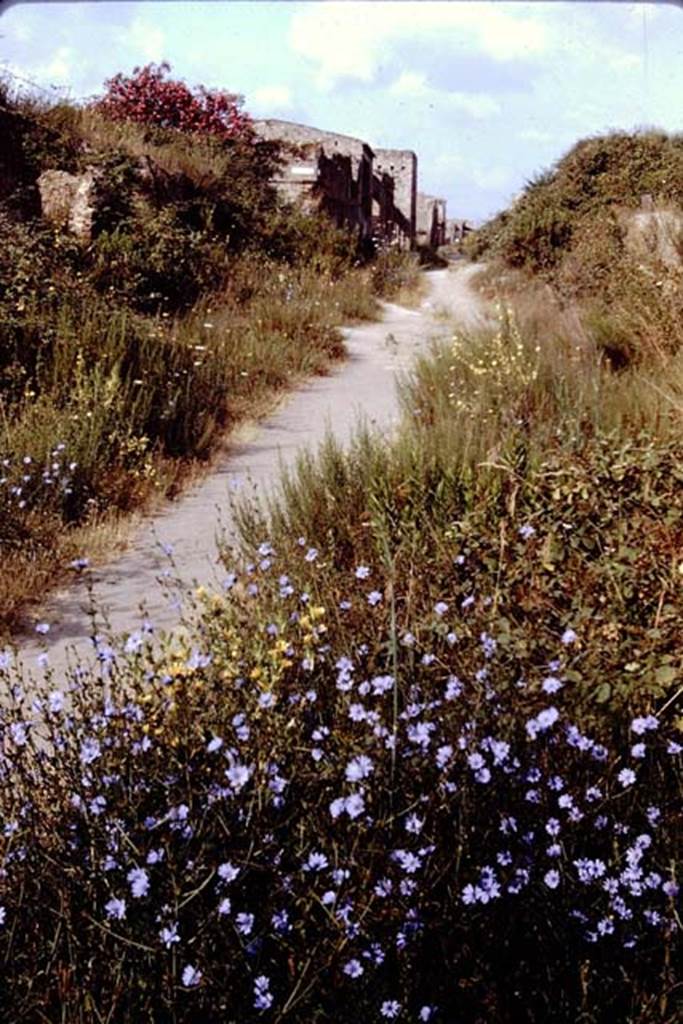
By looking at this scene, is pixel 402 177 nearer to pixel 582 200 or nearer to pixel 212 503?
pixel 582 200

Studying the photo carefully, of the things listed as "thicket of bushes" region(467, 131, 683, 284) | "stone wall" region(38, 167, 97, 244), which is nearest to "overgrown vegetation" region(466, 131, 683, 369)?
"thicket of bushes" region(467, 131, 683, 284)

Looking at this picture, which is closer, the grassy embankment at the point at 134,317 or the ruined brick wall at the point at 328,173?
the grassy embankment at the point at 134,317

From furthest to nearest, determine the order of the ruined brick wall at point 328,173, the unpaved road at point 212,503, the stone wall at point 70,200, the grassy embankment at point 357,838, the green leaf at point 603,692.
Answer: the ruined brick wall at point 328,173, the stone wall at point 70,200, the unpaved road at point 212,503, the green leaf at point 603,692, the grassy embankment at point 357,838

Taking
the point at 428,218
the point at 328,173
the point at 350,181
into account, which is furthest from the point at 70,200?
the point at 428,218

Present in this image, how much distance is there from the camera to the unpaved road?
430 centimetres

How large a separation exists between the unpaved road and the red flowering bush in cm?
1004

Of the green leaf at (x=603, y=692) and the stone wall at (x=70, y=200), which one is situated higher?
the stone wall at (x=70, y=200)

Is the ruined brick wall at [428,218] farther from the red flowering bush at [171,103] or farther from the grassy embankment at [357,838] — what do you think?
the grassy embankment at [357,838]

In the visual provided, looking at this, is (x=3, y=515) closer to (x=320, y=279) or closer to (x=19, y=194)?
(x=19, y=194)

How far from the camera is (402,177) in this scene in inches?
1467

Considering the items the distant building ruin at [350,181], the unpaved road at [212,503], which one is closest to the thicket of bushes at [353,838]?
the unpaved road at [212,503]

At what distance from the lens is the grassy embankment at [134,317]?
592 cm

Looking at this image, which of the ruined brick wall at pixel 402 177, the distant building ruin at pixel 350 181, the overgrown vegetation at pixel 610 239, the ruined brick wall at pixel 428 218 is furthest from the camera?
the ruined brick wall at pixel 428 218

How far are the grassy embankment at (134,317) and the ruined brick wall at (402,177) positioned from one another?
17578 mm
